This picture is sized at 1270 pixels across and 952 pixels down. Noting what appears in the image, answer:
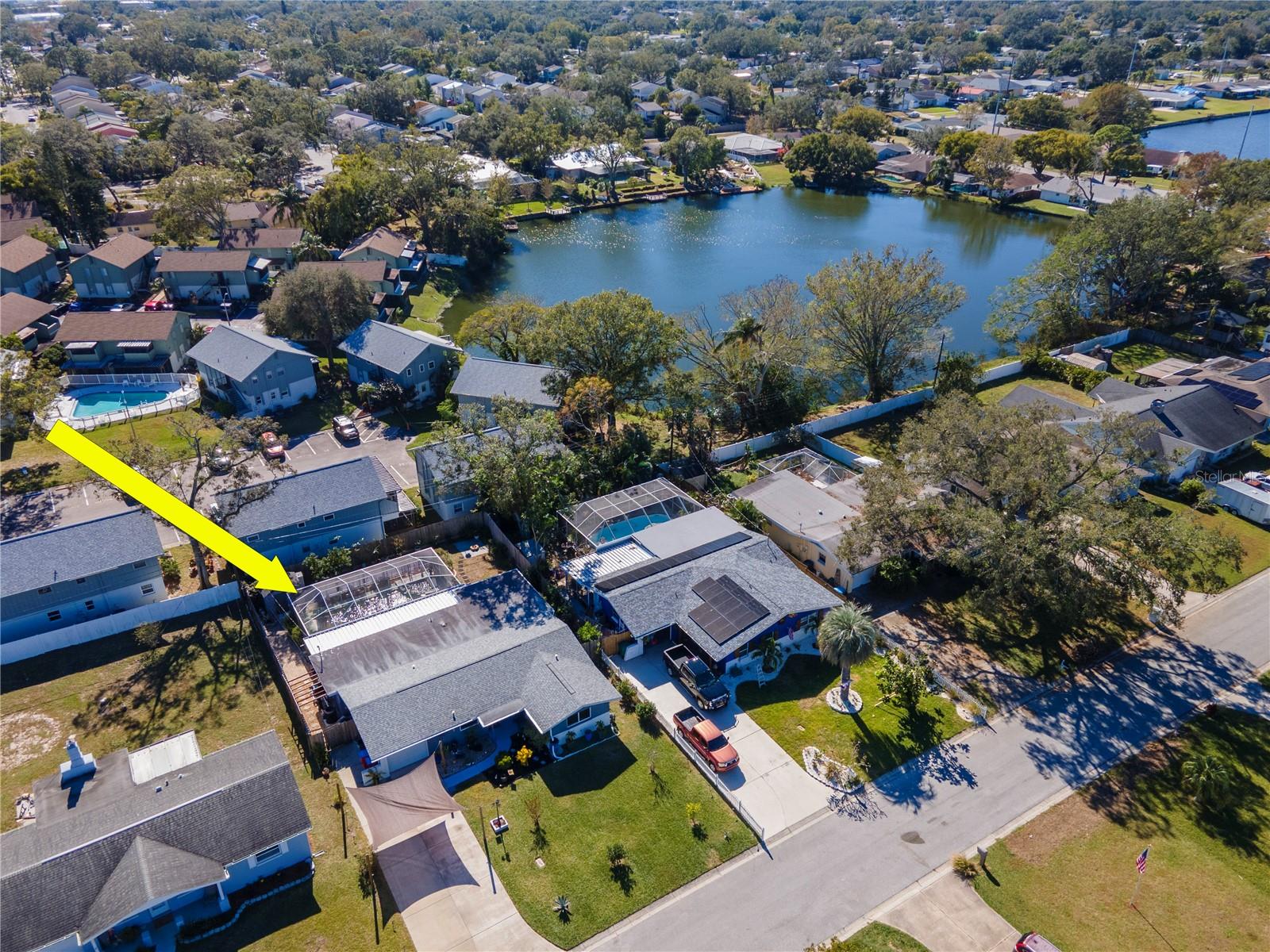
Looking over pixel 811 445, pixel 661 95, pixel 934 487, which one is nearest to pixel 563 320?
pixel 811 445

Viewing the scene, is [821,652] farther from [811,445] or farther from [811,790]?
[811,445]

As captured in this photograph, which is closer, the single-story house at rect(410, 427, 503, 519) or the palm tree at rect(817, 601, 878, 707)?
the palm tree at rect(817, 601, 878, 707)

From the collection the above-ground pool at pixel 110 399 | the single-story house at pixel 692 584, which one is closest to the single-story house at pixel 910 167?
the single-story house at pixel 692 584

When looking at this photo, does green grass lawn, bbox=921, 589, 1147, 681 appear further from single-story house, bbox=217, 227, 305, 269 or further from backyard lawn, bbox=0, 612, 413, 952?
Answer: single-story house, bbox=217, 227, 305, 269

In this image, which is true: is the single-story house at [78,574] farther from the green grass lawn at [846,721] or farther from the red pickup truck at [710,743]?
the green grass lawn at [846,721]

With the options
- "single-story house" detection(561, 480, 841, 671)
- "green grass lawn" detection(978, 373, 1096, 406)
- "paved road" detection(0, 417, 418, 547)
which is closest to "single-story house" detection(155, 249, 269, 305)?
"paved road" detection(0, 417, 418, 547)
